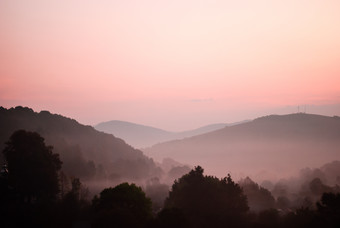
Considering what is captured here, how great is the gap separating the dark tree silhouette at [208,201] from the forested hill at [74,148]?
8195 centimetres

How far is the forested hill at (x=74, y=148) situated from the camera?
146 m

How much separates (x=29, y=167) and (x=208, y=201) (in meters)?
33.0

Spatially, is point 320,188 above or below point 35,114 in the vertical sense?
below

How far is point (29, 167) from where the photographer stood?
217 ft

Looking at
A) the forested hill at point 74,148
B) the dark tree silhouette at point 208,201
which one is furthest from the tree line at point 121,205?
the forested hill at point 74,148

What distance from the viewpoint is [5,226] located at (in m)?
49.8

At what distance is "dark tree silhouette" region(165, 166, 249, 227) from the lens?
6144 centimetres

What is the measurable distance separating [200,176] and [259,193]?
43.2 m

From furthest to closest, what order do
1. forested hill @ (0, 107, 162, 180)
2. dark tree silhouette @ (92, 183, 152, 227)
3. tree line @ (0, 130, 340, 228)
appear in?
forested hill @ (0, 107, 162, 180) < tree line @ (0, 130, 340, 228) < dark tree silhouette @ (92, 183, 152, 227)

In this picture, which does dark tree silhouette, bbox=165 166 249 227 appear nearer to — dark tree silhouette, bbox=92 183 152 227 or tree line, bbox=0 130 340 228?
tree line, bbox=0 130 340 228

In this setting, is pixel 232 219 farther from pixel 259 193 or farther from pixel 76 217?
pixel 259 193

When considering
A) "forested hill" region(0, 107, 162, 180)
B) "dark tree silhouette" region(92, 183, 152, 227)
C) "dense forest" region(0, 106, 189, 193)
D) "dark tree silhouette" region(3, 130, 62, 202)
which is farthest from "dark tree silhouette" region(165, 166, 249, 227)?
"forested hill" region(0, 107, 162, 180)

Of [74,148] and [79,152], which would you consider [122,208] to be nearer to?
[79,152]

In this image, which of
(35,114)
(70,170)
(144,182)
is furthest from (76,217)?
(35,114)
